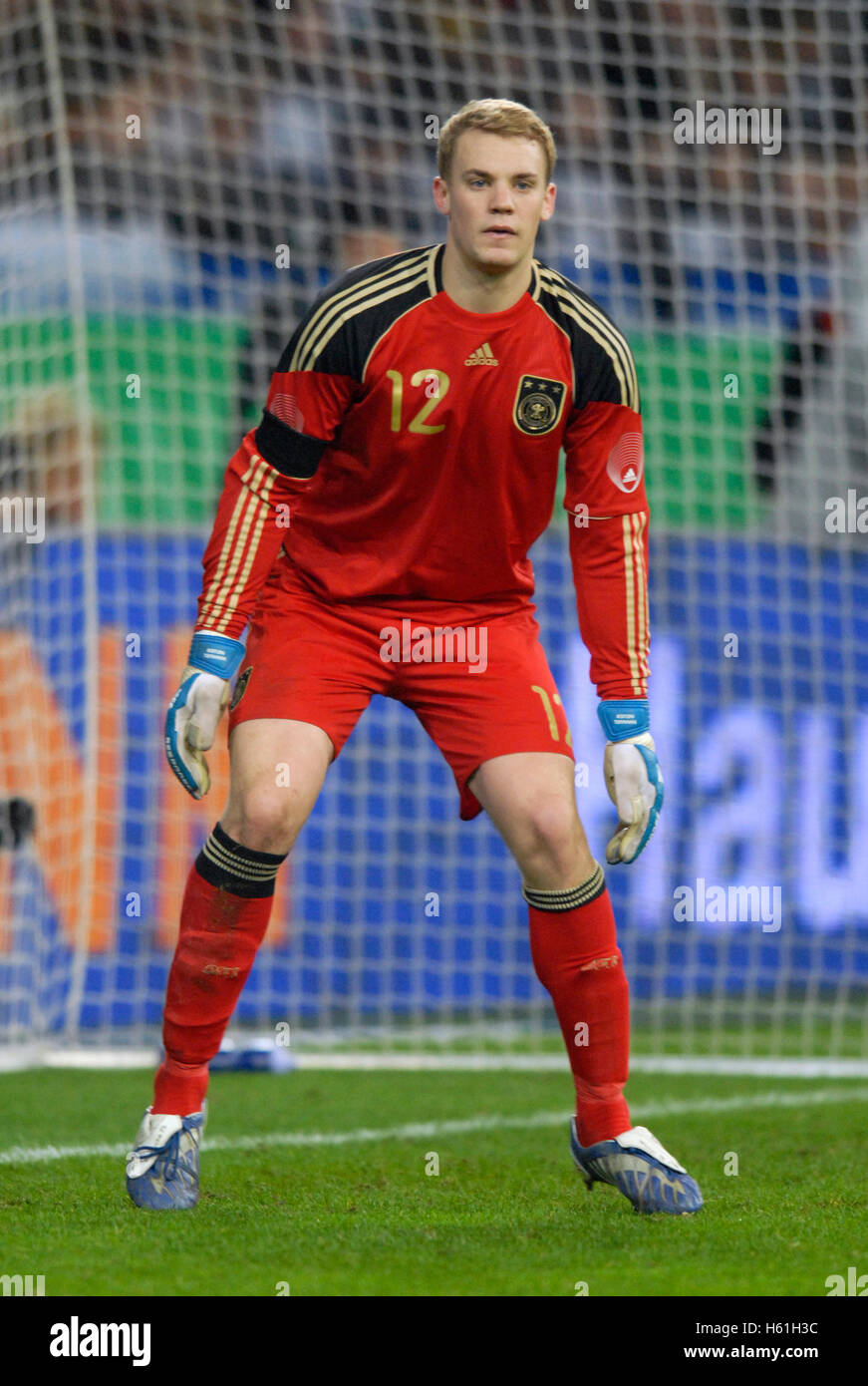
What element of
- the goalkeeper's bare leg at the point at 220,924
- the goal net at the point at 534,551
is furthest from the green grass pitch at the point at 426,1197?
the goal net at the point at 534,551

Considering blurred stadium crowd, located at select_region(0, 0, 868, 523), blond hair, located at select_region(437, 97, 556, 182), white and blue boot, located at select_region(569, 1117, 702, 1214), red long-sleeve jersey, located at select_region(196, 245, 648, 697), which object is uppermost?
blurred stadium crowd, located at select_region(0, 0, 868, 523)

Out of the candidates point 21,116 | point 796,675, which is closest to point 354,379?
point 796,675

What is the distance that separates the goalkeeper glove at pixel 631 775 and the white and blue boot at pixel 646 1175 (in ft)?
1.78

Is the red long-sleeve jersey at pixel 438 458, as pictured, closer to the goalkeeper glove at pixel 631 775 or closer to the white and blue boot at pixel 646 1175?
the goalkeeper glove at pixel 631 775

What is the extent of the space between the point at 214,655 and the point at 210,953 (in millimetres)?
577

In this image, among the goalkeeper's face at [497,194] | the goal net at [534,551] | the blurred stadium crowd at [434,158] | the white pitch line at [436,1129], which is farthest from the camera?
the blurred stadium crowd at [434,158]

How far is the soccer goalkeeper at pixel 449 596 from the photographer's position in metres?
3.61

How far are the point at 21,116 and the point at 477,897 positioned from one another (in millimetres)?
3804

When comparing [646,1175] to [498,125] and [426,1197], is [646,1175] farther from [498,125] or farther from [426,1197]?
[498,125]

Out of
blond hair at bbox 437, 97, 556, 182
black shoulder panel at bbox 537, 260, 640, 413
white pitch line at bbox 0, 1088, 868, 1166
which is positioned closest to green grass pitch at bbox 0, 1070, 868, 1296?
white pitch line at bbox 0, 1088, 868, 1166

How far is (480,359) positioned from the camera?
3658mm

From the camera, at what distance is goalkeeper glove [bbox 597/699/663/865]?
12.2ft

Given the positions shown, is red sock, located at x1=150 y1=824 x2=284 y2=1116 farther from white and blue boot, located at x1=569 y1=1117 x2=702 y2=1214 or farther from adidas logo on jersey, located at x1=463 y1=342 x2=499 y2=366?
adidas logo on jersey, located at x1=463 y1=342 x2=499 y2=366
